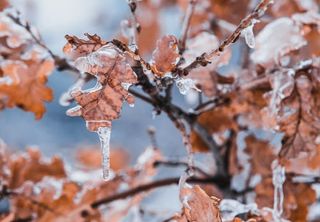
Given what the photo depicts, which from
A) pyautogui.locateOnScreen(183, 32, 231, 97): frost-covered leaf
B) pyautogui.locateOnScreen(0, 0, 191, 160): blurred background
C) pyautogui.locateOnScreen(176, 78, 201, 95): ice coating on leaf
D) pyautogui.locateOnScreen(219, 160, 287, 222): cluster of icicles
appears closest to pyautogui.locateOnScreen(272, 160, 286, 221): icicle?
pyautogui.locateOnScreen(219, 160, 287, 222): cluster of icicles

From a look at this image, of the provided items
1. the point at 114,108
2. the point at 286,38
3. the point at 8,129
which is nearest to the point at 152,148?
the point at 286,38

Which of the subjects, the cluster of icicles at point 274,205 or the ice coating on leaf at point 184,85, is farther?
the cluster of icicles at point 274,205

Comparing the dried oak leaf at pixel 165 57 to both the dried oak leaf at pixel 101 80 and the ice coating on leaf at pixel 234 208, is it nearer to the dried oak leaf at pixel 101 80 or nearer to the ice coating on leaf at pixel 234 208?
the dried oak leaf at pixel 101 80

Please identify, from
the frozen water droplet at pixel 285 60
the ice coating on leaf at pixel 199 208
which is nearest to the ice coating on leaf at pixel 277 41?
the frozen water droplet at pixel 285 60

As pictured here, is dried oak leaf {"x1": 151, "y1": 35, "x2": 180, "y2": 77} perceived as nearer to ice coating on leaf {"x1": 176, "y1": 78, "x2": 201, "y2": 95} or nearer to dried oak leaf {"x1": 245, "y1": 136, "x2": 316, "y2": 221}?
ice coating on leaf {"x1": 176, "y1": 78, "x2": 201, "y2": 95}

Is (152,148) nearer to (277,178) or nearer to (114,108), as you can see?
(277,178)
